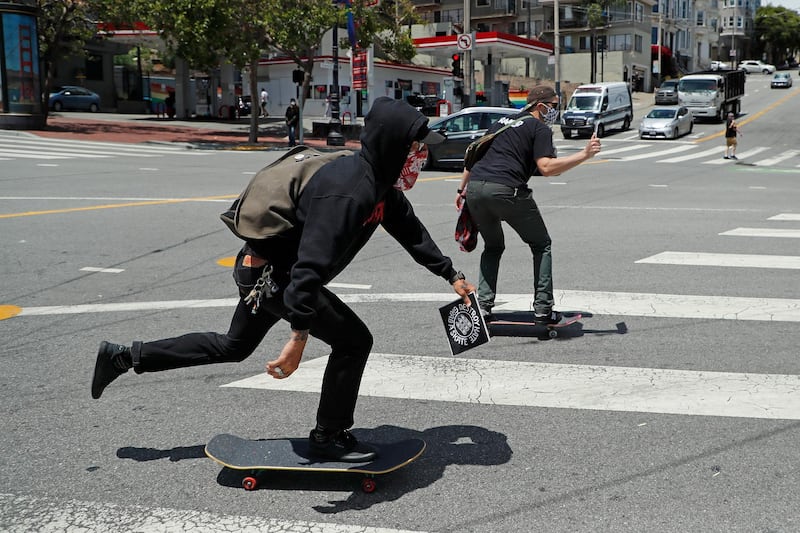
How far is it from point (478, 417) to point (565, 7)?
81695 millimetres

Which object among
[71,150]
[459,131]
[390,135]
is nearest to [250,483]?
[390,135]

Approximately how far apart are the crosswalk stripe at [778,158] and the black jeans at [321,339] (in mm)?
26144

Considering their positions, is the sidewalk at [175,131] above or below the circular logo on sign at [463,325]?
above

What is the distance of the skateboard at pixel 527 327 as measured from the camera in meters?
6.17

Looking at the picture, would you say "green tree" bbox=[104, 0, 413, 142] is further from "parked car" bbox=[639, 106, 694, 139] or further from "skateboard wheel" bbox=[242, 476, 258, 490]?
"skateboard wheel" bbox=[242, 476, 258, 490]

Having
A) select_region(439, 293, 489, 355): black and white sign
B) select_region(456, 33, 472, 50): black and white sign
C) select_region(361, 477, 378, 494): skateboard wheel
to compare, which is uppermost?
select_region(456, 33, 472, 50): black and white sign

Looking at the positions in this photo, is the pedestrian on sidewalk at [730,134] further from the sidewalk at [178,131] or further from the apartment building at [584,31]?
the apartment building at [584,31]

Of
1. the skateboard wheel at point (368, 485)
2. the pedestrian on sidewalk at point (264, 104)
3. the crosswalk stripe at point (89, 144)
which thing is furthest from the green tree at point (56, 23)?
the skateboard wheel at point (368, 485)

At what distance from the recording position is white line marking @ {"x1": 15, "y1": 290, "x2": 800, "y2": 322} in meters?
6.79

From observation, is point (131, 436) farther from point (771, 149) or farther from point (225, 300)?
point (771, 149)

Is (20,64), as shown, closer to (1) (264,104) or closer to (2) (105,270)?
(1) (264,104)

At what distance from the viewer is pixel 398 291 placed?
7.67 meters

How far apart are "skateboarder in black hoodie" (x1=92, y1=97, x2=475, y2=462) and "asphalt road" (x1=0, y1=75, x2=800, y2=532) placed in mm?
413

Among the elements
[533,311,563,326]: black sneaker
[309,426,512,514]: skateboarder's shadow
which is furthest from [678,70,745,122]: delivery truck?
[309,426,512,514]: skateboarder's shadow
